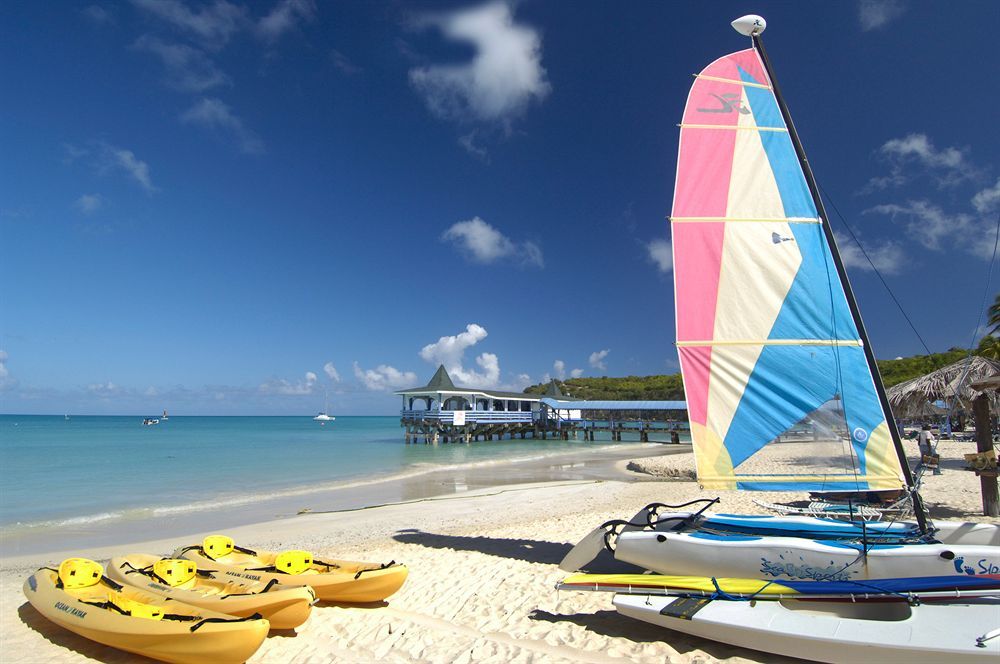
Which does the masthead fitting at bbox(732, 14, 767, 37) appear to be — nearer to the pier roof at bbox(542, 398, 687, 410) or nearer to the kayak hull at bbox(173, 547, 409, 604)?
the kayak hull at bbox(173, 547, 409, 604)

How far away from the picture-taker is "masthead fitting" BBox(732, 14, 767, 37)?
5.81 metres

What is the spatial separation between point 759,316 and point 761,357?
1.37 feet

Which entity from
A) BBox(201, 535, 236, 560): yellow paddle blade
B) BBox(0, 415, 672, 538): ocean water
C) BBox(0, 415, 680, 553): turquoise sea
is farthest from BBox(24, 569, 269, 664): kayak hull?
BBox(0, 415, 672, 538): ocean water

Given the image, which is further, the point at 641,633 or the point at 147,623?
the point at 641,633

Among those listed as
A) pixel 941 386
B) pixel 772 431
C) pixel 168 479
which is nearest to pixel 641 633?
pixel 772 431

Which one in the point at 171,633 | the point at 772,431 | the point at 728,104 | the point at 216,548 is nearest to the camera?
the point at 171,633

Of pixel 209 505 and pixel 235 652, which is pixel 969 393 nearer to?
pixel 235 652

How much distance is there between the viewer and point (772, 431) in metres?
5.40

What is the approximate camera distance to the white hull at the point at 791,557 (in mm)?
4039

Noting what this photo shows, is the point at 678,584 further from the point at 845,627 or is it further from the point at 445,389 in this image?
the point at 445,389

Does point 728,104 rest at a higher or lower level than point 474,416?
higher

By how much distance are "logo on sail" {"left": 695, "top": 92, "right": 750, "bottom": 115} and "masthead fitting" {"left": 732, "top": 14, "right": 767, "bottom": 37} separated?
64cm

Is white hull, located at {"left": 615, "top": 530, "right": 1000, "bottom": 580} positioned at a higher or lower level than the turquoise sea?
higher

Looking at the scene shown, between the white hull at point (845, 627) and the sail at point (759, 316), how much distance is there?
1.43 m
